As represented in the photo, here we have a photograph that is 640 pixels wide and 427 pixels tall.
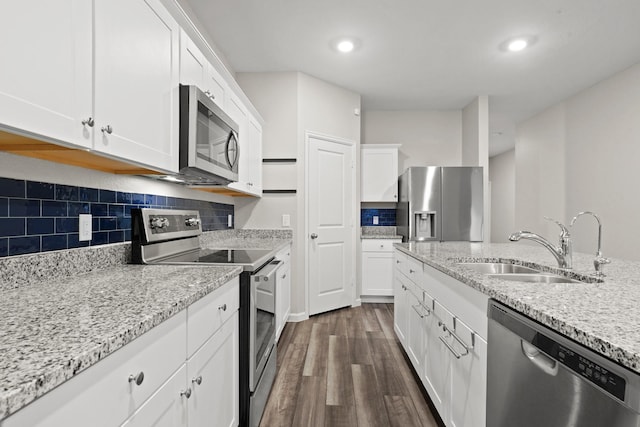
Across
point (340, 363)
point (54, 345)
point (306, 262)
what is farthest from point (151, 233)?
point (306, 262)

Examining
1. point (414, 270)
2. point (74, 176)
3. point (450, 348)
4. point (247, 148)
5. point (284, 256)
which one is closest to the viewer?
point (74, 176)

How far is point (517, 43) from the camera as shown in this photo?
2.94m

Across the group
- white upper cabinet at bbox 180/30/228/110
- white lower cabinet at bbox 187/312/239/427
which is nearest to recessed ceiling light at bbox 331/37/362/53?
white upper cabinet at bbox 180/30/228/110

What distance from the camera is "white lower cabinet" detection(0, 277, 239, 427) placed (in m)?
0.54

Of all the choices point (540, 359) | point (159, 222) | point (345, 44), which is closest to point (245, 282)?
point (159, 222)

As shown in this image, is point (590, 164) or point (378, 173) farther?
point (378, 173)

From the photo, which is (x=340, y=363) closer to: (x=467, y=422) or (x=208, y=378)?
(x=467, y=422)

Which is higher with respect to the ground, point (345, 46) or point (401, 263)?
point (345, 46)

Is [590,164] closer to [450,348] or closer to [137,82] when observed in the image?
[450,348]

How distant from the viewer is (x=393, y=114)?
4.85 meters

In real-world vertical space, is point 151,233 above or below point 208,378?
above

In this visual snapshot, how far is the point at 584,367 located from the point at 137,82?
5.19ft

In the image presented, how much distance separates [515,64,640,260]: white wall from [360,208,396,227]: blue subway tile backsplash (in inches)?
90.8

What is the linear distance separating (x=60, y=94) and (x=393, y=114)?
14.9ft
